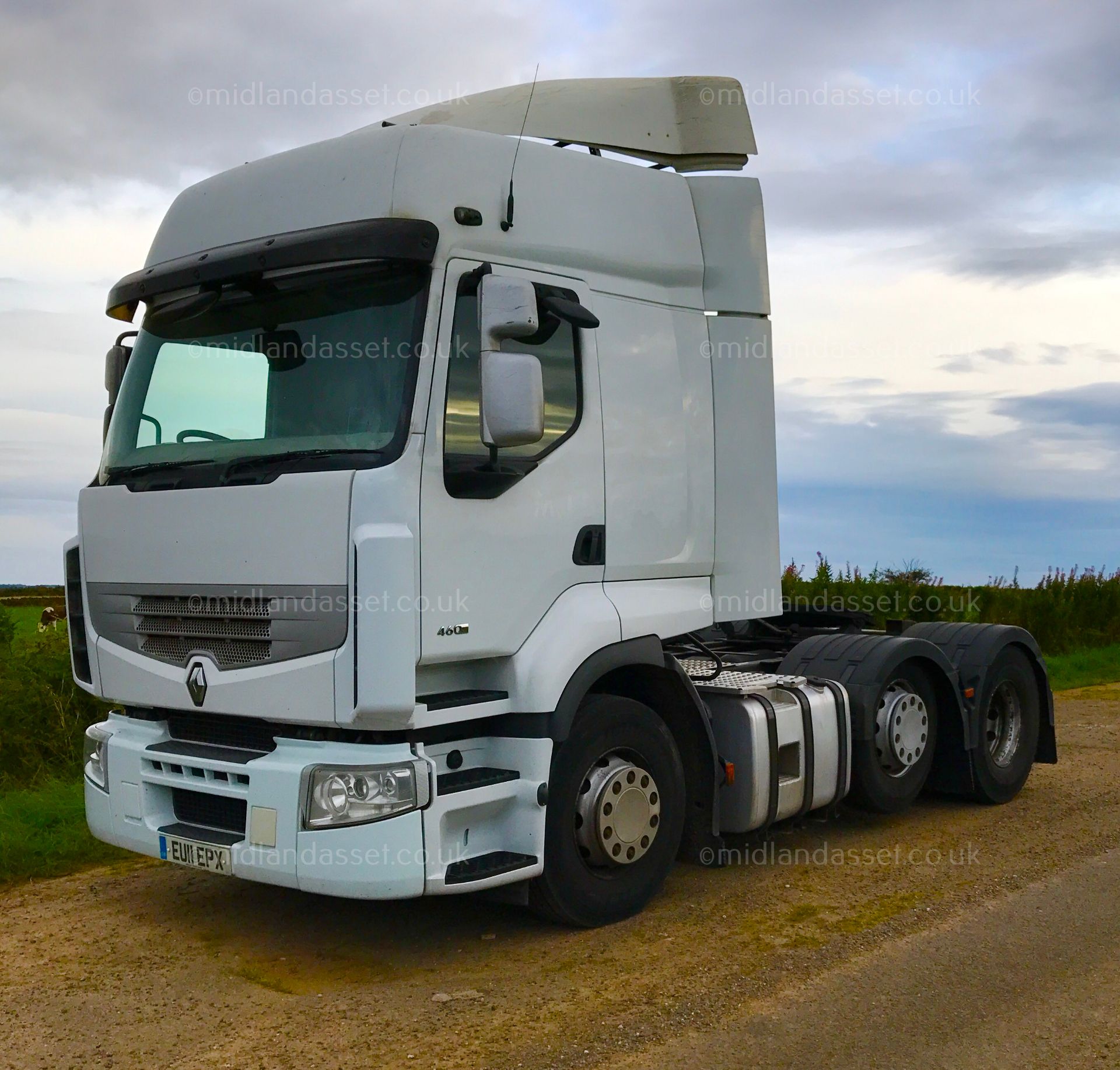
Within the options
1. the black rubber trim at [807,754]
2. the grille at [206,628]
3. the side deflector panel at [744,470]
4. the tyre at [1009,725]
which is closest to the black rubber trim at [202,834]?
the grille at [206,628]

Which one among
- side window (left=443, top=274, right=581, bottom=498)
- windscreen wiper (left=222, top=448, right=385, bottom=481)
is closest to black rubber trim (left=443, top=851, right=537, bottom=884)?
side window (left=443, top=274, right=581, bottom=498)

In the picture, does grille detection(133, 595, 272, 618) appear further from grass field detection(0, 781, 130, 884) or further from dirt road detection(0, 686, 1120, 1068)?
grass field detection(0, 781, 130, 884)

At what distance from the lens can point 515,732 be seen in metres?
5.49

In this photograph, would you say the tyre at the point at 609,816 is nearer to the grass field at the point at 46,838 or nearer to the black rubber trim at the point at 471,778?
the black rubber trim at the point at 471,778

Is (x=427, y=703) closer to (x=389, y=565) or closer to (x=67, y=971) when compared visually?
(x=389, y=565)

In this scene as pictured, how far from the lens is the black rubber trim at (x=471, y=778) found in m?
5.27

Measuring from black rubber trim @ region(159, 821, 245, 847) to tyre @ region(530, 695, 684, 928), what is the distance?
1.33 metres

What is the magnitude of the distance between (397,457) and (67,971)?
8.74 feet

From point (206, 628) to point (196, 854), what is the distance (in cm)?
98

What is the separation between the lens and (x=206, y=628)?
18.1 ft

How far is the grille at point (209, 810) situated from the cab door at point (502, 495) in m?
1.14

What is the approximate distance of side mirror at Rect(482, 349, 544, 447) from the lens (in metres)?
5.04

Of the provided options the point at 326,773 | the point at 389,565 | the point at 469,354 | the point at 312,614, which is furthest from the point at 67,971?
the point at 469,354

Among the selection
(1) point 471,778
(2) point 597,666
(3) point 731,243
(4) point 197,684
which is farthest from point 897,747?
(4) point 197,684
